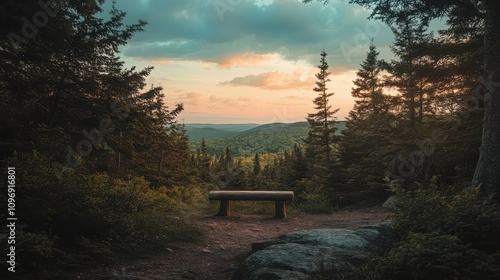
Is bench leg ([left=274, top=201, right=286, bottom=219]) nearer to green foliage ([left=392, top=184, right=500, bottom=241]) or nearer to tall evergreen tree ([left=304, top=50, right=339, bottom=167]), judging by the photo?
green foliage ([left=392, top=184, right=500, bottom=241])

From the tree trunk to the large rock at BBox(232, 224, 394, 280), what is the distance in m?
2.92

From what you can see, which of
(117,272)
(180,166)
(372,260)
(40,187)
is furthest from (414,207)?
(180,166)

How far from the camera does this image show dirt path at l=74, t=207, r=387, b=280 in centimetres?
599

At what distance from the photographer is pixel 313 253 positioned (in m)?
5.51

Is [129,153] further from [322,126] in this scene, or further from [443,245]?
[322,126]

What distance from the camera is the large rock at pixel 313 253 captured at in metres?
4.80

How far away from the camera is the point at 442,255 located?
3674mm

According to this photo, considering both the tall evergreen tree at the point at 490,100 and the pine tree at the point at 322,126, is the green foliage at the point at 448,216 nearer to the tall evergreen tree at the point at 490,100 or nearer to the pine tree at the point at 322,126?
the tall evergreen tree at the point at 490,100

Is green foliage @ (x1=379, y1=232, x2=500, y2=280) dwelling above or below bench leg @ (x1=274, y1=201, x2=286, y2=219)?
above

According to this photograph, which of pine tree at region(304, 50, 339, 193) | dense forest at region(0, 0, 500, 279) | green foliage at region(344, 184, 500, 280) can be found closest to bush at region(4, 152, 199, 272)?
Result: dense forest at region(0, 0, 500, 279)

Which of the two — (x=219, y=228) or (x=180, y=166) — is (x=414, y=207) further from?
(x=180, y=166)

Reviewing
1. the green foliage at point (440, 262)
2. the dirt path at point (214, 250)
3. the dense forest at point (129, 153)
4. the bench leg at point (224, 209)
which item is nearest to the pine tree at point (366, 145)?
the dense forest at point (129, 153)

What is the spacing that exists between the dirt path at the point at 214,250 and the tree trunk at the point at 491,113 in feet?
12.2

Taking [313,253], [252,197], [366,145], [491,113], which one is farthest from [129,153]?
[366,145]
